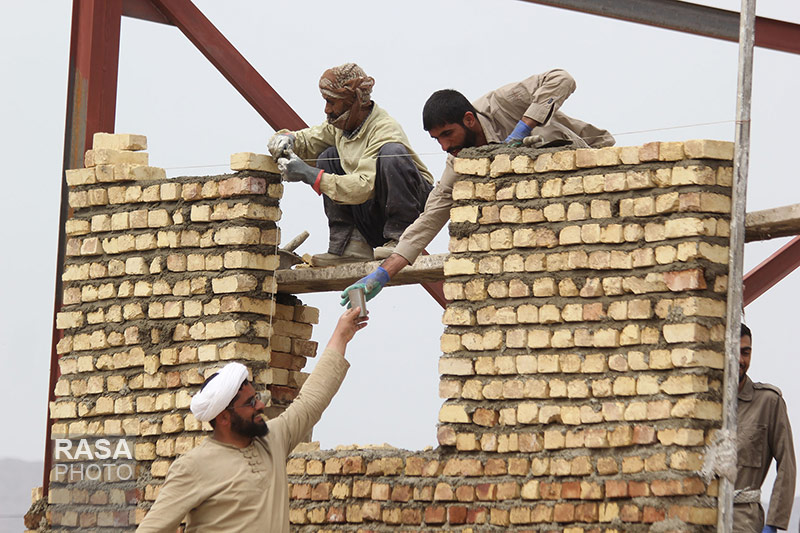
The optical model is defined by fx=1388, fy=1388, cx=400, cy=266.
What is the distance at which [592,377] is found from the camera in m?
5.97

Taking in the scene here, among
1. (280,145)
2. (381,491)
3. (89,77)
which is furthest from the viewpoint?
(89,77)

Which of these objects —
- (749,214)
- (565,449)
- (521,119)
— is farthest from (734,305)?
(521,119)

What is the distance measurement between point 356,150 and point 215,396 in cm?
237

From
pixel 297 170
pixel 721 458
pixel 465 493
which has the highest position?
pixel 297 170

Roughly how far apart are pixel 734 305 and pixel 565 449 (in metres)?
0.95

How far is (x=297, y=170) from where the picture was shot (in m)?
6.84

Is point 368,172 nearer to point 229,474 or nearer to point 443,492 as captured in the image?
point 443,492

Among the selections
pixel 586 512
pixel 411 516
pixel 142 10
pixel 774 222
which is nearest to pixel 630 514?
pixel 586 512

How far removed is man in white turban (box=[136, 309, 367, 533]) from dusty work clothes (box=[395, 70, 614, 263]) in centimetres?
155

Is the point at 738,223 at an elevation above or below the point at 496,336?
above

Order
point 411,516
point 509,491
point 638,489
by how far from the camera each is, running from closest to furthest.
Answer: point 638,489, point 509,491, point 411,516

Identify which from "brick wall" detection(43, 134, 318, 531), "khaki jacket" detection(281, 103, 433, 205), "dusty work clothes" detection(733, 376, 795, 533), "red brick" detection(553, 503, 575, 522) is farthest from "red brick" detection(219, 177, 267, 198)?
"dusty work clothes" detection(733, 376, 795, 533)

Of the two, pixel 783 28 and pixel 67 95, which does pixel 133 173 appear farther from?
pixel 783 28

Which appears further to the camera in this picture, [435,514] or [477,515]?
[435,514]
